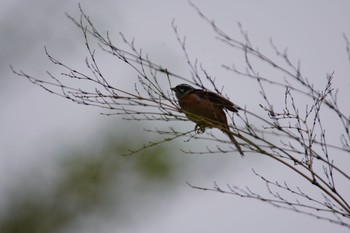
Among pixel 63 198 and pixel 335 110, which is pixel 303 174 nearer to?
pixel 335 110

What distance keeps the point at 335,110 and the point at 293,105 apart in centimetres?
60

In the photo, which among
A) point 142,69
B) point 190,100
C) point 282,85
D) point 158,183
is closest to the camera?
point 282,85

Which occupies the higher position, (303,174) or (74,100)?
(74,100)

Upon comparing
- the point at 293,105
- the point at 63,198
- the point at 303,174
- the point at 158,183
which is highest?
the point at 158,183

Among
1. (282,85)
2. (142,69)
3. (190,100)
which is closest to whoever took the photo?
(282,85)

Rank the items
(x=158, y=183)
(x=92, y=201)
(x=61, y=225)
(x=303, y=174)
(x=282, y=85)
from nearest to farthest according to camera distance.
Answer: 1. (x=303, y=174)
2. (x=282, y=85)
3. (x=61, y=225)
4. (x=92, y=201)
5. (x=158, y=183)

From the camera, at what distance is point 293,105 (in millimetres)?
4500

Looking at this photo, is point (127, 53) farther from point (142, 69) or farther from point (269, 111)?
point (269, 111)

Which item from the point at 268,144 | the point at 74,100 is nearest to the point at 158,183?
the point at 74,100

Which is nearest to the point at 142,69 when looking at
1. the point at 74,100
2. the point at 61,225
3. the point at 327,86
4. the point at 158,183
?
the point at 74,100

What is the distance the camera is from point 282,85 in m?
4.31

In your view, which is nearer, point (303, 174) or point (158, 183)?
point (303, 174)

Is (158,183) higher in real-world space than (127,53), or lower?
higher

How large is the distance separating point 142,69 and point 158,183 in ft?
11.8
